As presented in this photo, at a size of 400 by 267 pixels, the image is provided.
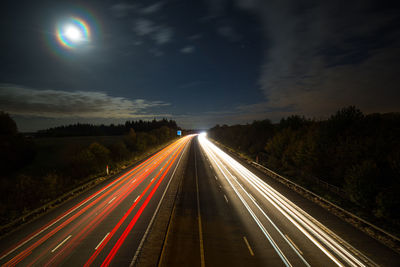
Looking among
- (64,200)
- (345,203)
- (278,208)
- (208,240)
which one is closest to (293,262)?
(208,240)

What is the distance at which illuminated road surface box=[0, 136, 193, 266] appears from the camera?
9961 millimetres

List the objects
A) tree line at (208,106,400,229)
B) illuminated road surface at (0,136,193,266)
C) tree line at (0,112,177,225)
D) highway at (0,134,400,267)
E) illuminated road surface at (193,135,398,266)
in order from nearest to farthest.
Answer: illuminated road surface at (193,135,398,266)
highway at (0,134,400,267)
illuminated road surface at (0,136,193,266)
tree line at (208,106,400,229)
tree line at (0,112,177,225)

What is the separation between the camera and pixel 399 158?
14172mm

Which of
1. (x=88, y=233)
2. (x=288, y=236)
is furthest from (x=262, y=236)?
(x=88, y=233)

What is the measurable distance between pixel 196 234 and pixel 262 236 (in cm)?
457

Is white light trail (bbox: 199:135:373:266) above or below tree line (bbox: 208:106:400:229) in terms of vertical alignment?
below

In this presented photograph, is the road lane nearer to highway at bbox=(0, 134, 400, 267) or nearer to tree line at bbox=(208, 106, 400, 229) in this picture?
highway at bbox=(0, 134, 400, 267)

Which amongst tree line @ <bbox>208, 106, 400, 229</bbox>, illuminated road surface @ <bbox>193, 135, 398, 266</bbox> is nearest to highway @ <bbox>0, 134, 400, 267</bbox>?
illuminated road surface @ <bbox>193, 135, 398, 266</bbox>

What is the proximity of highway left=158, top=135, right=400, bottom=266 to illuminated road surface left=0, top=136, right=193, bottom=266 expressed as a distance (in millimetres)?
2708

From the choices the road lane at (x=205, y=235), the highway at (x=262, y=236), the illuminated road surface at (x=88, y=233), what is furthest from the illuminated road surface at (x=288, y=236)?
the illuminated road surface at (x=88, y=233)

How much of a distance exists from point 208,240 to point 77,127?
190 metres

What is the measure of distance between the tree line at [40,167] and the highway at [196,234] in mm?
5025

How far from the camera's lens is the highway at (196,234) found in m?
9.59

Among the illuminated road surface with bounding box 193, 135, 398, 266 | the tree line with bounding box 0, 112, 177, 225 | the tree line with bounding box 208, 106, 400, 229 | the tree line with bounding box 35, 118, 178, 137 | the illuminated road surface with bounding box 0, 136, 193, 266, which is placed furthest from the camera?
the tree line with bounding box 35, 118, 178, 137
